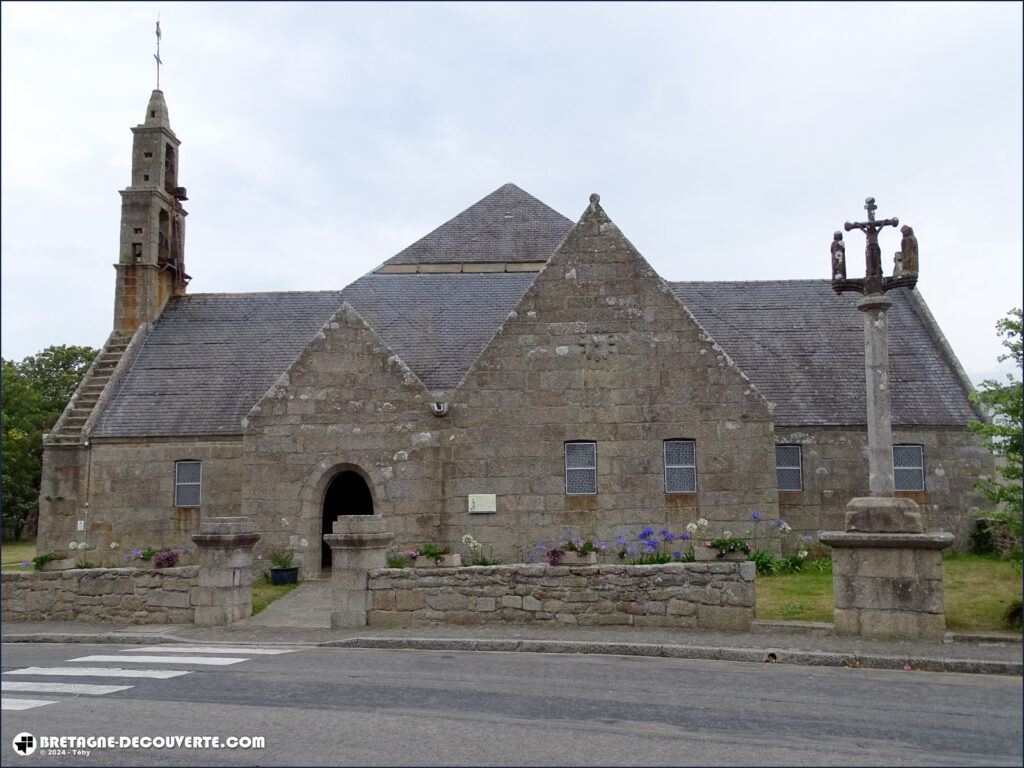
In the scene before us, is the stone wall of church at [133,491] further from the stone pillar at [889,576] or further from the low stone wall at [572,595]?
the stone pillar at [889,576]

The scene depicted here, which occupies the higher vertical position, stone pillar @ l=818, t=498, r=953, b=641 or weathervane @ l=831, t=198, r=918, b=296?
weathervane @ l=831, t=198, r=918, b=296

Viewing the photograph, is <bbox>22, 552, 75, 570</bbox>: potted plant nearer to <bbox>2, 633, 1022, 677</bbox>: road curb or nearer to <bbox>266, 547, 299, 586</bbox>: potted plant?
<bbox>2, 633, 1022, 677</bbox>: road curb

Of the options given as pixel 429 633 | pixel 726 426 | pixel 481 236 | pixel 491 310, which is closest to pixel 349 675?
pixel 429 633

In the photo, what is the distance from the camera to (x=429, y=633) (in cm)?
1206

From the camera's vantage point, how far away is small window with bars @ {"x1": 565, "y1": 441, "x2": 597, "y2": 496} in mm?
17328

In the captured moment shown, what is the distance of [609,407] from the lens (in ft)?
57.2

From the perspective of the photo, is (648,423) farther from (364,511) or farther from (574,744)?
(574,744)

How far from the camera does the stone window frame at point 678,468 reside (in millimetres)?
17172

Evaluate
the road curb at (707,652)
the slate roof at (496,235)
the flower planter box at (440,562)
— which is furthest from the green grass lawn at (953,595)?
the slate roof at (496,235)

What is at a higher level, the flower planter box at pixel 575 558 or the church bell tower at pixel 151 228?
the church bell tower at pixel 151 228

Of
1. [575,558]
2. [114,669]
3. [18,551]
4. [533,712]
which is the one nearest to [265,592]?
[114,669]

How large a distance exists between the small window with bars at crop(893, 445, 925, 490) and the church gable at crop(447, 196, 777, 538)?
431 centimetres

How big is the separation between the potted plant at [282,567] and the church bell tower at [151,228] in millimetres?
9542

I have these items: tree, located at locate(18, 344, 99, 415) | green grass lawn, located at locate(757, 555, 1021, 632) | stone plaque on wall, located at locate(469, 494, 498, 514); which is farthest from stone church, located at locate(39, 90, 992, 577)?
tree, located at locate(18, 344, 99, 415)
